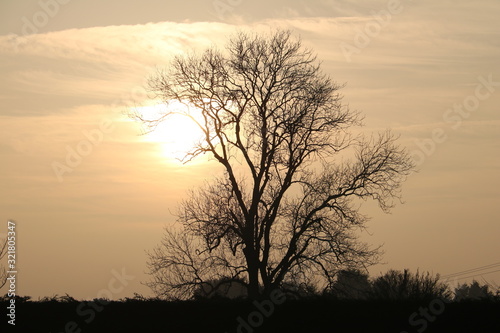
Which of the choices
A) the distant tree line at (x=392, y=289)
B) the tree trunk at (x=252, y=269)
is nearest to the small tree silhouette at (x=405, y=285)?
the distant tree line at (x=392, y=289)

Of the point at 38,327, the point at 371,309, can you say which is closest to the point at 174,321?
the point at 38,327

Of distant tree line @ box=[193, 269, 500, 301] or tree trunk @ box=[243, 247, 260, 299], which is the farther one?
tree trunk @ box=[243, 247, 260, 299]

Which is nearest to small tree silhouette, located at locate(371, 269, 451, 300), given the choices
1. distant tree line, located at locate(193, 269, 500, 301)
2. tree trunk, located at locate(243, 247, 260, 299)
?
distant tree line, located at locate(193, 269, 500, 301)

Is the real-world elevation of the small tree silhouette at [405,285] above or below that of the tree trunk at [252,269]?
below

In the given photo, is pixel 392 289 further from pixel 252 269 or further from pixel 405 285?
pixel 252 269

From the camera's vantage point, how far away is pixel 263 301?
1523 centimetres

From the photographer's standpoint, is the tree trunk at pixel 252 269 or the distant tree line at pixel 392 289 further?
the tree trunk at pixel 252 269

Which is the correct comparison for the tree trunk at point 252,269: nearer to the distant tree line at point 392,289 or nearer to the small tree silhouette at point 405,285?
the distant tree line at point 392,289

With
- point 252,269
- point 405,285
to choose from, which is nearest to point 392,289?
point 405,285

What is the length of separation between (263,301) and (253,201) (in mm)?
16946

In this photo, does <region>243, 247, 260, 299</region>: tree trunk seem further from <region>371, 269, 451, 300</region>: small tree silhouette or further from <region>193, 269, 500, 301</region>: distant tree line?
<region>371, 269, 451, 300</region>: small tree silhouette

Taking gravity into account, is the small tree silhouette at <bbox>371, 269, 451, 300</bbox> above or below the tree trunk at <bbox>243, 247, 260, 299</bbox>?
below

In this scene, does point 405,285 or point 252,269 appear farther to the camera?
point 252,269

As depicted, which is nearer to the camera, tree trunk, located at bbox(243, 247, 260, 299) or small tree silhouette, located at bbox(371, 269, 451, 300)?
small tree silhouette, located at bbox(371, 269, 451, 300)
